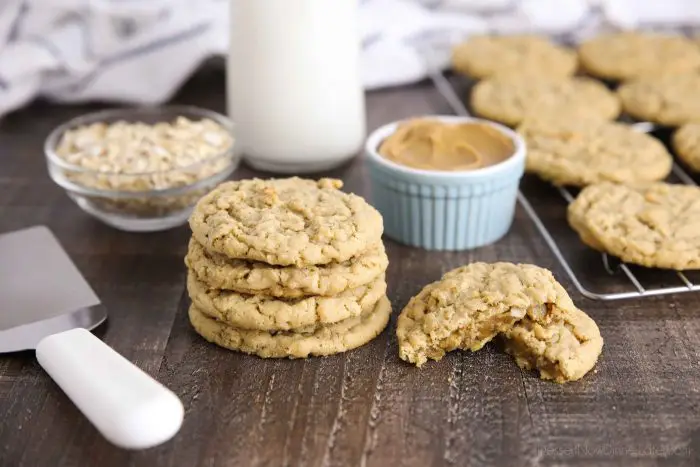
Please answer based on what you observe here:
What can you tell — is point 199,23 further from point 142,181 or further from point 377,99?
point 142,181

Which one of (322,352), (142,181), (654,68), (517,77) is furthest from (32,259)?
(654,68)

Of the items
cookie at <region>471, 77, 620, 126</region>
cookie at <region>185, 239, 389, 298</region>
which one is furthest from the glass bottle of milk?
cookie at <region>185, 239, 389, 298</region>

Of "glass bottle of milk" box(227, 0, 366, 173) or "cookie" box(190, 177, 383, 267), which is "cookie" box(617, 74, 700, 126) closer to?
"glass bottle of milk" box(227, 0, 366, 173)

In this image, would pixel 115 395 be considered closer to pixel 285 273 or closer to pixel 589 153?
pixel 285 273

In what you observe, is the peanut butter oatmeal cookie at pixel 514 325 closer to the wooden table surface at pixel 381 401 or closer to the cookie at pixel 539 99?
the wooden table surface at pixel 381 401

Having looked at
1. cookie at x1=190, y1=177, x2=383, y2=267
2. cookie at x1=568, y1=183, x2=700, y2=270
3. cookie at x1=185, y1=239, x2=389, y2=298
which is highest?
cookie at x1=190, y1=177, x2=383, y2=267

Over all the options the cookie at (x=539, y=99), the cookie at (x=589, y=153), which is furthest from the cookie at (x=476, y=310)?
the cookie at (x=539, y=99)
